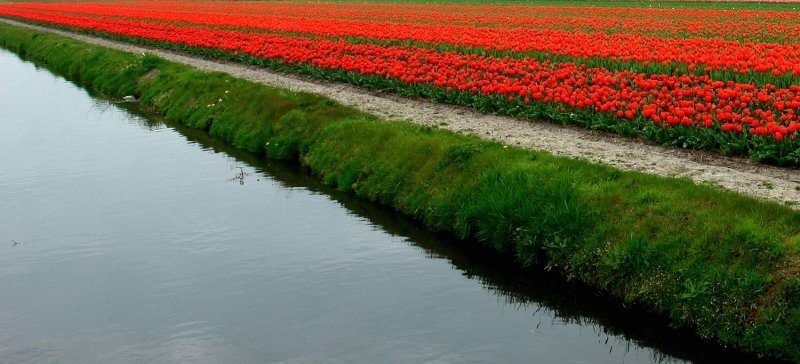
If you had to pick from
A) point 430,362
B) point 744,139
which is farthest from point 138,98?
point 430,362

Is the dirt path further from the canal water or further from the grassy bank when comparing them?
the canal water

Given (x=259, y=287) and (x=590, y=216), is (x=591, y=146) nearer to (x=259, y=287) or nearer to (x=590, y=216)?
(x=590, y=216)

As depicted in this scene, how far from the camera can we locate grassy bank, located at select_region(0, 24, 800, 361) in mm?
10383

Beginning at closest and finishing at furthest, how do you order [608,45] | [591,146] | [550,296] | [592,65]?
[550,296]
[591,146]
[592,65]
[608,45]

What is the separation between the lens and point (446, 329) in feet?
36.2

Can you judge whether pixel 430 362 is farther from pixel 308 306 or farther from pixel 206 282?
pixel 206 282

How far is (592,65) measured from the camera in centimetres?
2334

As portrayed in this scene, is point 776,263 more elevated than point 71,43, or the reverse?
point 776,263

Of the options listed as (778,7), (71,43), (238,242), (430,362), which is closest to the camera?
(430,362)

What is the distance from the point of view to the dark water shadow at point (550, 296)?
413 inches

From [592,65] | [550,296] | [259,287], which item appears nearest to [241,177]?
[259,287]

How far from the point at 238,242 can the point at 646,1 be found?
55711mm

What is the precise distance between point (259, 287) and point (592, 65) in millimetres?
13374

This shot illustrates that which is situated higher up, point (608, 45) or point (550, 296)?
point (608, 45)
